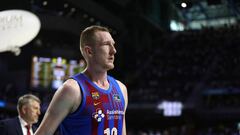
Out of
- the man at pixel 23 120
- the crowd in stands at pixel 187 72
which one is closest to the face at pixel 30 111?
the man at pixel 23 120

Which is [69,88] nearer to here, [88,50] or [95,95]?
[95,95]

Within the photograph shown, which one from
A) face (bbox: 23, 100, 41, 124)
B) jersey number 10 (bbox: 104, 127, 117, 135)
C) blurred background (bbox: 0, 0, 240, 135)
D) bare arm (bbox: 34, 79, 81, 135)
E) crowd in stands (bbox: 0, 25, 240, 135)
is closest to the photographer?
bare arm (bbox: 34, 79, 81, 135)

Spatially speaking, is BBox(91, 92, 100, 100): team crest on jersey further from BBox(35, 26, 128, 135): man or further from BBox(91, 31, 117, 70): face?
BBox(91, 31, 117, 70): face

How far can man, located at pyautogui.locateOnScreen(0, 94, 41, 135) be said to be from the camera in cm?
457

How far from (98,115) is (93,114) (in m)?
0.03

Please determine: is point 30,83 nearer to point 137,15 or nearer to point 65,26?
point 65,26

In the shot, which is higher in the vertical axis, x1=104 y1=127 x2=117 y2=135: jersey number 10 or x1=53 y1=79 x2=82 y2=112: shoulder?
x1=53 y1=79 x2=82 y2=112: shoulder

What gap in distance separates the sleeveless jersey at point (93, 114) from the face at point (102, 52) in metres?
0.13

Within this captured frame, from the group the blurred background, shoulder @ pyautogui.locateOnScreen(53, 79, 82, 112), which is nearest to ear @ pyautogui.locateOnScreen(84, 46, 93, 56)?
shoulder @ pyautogui.locateOnScreen(53, 79, 82, 112)

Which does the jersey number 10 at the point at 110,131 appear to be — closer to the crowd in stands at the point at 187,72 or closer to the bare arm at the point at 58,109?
the bare arm at the point at 58,109

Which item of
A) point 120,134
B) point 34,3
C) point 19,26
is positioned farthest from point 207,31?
point 120,134

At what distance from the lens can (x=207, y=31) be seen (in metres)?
27.7

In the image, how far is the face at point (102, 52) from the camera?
2408 mm

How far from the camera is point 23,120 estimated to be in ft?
15.3
